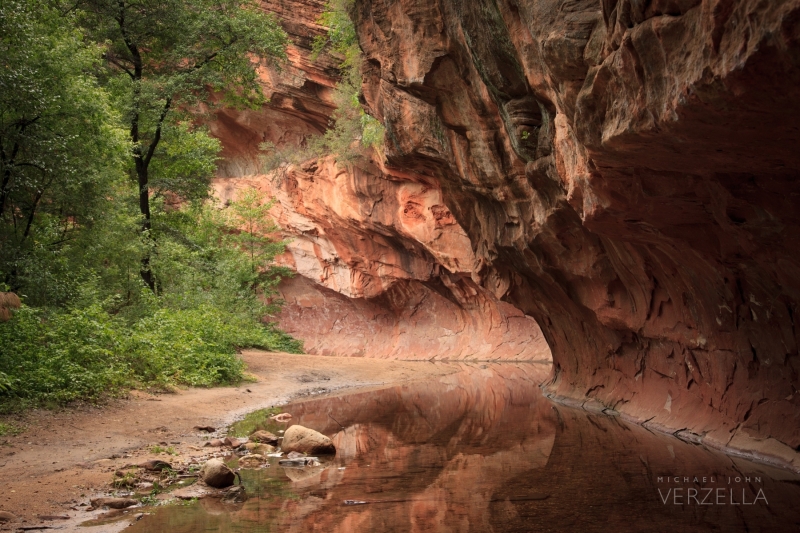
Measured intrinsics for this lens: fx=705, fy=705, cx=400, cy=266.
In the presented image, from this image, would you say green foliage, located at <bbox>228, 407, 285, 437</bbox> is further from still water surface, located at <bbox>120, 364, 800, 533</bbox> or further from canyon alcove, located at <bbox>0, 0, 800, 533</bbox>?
still water surface, located at <bbox>120, 364, 800, 533</bbox>

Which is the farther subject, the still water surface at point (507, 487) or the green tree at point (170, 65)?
the green tree at point (170, 65)

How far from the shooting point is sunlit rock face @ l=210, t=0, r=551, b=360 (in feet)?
101

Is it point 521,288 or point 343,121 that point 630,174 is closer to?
point 521,288

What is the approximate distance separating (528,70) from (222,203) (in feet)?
97.2

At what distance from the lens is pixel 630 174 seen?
7.42 meters

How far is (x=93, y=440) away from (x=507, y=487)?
17.4ft

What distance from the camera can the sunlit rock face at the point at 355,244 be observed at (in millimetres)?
30734

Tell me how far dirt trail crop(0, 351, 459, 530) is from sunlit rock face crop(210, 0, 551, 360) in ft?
47.4

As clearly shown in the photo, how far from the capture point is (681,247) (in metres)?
9.35

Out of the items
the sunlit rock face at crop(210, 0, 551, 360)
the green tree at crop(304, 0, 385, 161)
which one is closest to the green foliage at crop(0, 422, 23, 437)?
the green tree at crop(304, 0, 385, 161)

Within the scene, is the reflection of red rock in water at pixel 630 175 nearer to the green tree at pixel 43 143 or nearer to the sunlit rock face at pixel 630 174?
the sunlit rock face at pixel 630 174

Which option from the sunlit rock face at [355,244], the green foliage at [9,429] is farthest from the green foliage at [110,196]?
the sunlit rock face at [355,244]

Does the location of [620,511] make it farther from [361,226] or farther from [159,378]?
[361,226]

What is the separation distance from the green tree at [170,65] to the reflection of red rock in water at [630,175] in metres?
6.69
